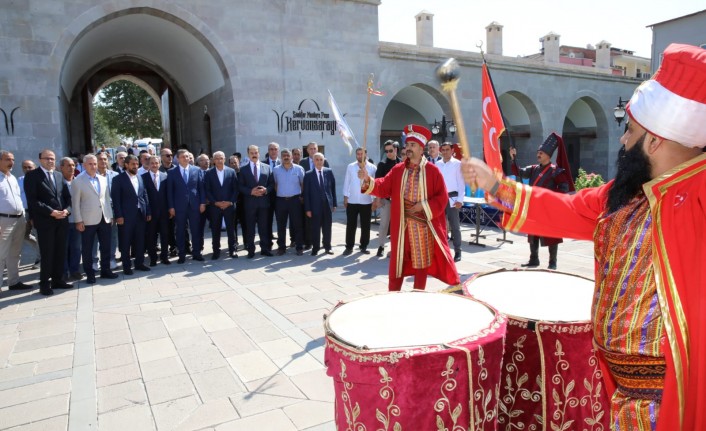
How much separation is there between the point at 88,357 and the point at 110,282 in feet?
9.57

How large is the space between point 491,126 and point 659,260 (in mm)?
1253

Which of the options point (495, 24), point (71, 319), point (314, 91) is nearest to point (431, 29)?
point (495, 24)

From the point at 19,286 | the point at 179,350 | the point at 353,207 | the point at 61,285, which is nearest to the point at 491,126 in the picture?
the point at 179,350

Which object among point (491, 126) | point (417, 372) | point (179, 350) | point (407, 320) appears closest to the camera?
point (417, 372)

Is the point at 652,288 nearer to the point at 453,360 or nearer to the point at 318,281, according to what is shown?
the point at 453,360

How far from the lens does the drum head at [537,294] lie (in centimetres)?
243

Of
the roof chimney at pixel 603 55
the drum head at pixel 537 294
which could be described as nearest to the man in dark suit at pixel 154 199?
the drum head at pixel 537 294

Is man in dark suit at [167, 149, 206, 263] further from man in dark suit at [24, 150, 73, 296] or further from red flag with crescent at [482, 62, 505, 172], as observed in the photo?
red flag with crescent at [482, 62, 505, 172]

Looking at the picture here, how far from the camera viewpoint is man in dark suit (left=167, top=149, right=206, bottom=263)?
8211 millimetres

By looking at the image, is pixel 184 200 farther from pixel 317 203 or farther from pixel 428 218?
pixel 428 218

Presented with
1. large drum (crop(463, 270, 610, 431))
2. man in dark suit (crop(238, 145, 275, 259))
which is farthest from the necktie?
large drum (crop(463, 270, 610, 431))

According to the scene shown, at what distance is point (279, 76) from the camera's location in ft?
46.9

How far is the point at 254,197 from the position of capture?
8.74 m

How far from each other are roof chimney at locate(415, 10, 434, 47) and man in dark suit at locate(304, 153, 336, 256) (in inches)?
430
